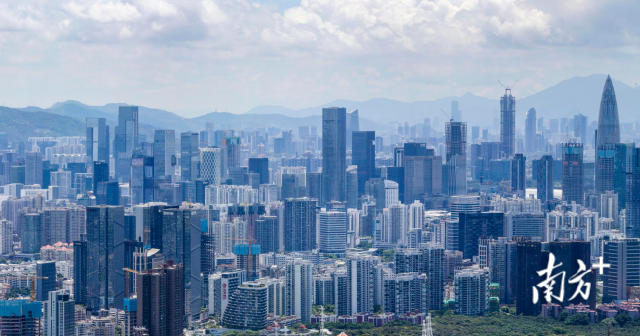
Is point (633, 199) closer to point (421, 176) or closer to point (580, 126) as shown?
point (421, 176)

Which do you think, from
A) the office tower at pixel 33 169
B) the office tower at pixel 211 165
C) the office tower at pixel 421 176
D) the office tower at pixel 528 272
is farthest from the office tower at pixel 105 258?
the office tower at pixel 33 169

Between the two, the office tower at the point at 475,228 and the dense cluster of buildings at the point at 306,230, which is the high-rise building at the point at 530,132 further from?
the office tower at the point at 475,228

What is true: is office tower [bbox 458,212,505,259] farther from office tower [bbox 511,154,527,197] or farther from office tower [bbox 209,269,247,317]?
office tower [bbox 511,154,527,197]

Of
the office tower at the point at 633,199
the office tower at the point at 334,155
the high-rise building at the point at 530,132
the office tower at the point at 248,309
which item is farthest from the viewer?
the high-rise building at the point at 530,132

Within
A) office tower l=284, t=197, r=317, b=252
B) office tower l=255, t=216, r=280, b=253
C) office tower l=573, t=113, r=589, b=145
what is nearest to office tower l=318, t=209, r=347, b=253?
office tower l=284, t=197, r=317, b=252

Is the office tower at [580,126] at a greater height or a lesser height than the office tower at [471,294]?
greater

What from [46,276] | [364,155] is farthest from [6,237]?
[364,155]
